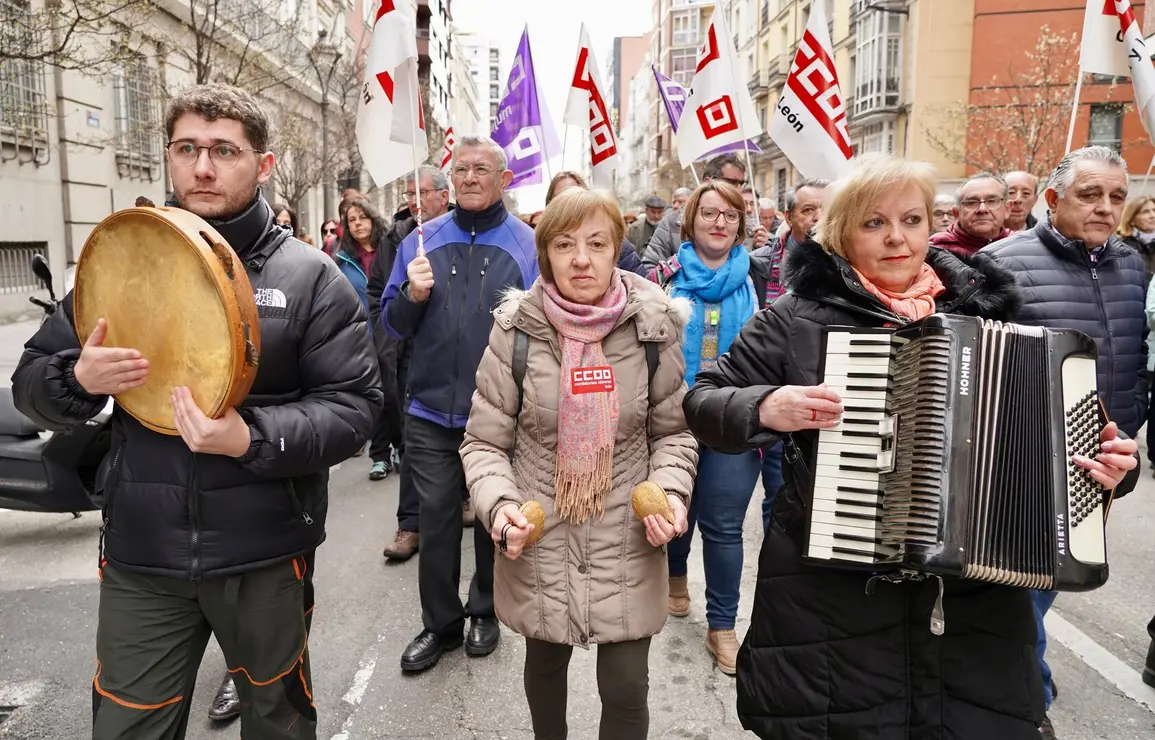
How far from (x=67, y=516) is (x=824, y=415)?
5708mm

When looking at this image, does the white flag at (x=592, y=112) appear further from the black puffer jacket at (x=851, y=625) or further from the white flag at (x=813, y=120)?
the black puffer jacket at (x=851, y=625)

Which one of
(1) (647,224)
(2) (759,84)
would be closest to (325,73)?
(1) (647,224)

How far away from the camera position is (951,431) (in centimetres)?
179

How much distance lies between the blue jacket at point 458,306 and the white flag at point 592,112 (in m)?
3.58

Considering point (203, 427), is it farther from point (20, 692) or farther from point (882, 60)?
point (882, 60)

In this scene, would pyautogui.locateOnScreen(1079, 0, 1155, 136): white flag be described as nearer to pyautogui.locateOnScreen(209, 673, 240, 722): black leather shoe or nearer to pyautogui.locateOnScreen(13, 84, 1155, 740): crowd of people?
pyautogui.locateOnScreen(13, 84, 1155, 740): crowd of people

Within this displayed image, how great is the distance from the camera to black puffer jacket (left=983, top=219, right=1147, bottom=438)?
310cm

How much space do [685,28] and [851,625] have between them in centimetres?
7281

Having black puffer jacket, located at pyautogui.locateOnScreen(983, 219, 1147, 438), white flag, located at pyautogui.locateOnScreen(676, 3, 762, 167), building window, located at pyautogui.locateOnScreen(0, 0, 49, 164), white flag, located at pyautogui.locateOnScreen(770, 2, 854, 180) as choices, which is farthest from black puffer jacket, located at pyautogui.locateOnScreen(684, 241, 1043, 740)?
building window, located at pyautogui.locateOnScreen(0, 0, 49, 164)

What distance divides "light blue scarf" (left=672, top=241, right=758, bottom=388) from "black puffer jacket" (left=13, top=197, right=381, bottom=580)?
6.15 feet

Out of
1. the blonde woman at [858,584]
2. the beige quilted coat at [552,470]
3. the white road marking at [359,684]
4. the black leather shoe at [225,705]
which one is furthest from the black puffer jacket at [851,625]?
the black leather shoe at [225,705]

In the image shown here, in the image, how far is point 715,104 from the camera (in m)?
6.57

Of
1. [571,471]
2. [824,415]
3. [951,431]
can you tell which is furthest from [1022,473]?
[571,471]

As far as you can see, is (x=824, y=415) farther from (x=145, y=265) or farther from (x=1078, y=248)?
(x=1078, y=248)
